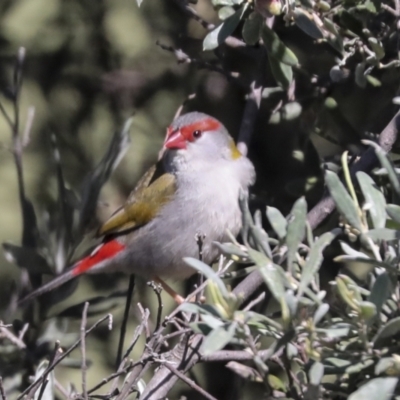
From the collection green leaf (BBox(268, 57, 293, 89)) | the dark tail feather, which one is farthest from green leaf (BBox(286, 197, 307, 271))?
the dark tail feather

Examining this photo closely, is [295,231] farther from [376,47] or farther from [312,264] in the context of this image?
[376,47]

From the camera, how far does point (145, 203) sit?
3.71 meters

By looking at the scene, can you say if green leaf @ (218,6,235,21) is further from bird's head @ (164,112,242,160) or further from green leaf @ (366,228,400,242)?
green leaf @ (366,228,400,242)

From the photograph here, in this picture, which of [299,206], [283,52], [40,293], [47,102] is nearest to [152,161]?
[47,102]

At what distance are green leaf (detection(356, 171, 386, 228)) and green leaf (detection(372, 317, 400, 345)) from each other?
21 cm

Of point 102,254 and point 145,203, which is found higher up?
point 145,203

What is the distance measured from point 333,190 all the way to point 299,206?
0.09 metres

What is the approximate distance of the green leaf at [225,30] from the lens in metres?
2.33

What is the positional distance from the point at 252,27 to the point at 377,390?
4.32ft

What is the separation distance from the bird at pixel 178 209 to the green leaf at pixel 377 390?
80.6 inches

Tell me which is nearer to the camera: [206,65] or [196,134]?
[206,65]

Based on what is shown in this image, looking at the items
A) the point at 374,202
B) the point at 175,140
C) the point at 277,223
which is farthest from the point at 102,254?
the point at 374,202

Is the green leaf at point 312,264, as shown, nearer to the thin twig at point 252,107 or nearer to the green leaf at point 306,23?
the green leaf at point 306,23

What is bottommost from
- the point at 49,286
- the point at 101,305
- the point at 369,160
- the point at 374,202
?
the point at 101,305
